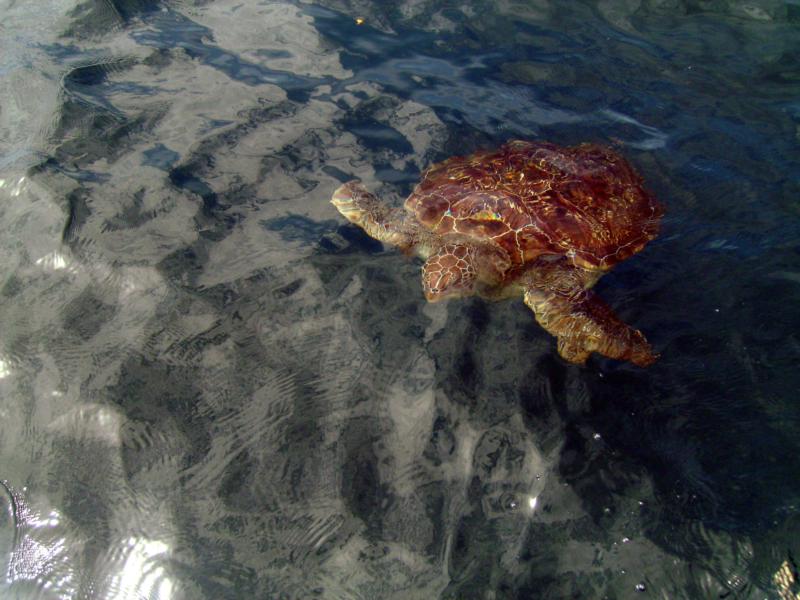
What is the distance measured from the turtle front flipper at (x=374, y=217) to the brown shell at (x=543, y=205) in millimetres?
224

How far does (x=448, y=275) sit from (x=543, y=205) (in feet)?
3.77

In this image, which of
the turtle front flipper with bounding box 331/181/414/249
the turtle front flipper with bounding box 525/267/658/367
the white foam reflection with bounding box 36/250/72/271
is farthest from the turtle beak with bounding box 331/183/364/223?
the white foam reflection with bounding box 36/250/72/271

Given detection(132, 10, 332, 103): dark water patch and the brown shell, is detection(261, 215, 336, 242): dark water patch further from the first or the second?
detection(132, 10, 332, 103): dark water patch

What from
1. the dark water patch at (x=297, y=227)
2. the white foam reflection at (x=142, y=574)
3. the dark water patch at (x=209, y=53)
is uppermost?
the dark water patch at (x=209, y=53)

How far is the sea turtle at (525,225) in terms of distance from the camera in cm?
373

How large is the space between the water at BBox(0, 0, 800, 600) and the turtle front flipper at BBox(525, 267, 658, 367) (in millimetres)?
137

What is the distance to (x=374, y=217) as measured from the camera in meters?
4.08

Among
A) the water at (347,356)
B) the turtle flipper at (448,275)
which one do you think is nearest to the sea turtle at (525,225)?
the turtle flipper at (448,275)

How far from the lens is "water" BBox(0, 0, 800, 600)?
8.52ft

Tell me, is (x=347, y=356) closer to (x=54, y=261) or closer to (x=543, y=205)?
(x=543, y=205)

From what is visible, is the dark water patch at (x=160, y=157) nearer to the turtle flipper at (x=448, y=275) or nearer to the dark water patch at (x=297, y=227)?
the dark water patch at (x=297, y=227)

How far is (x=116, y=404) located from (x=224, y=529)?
1.07 m

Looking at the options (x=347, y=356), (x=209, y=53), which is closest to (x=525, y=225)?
(x=347, y=356)

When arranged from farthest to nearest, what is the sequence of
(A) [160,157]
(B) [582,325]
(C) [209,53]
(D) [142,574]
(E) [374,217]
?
(C) [209,53]
(A) [160,157]
(E) [374,217]
(B) [582,325]
(D) [142,574]
